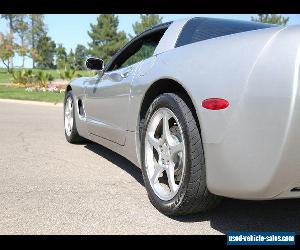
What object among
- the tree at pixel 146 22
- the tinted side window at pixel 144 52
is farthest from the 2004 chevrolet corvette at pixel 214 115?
the tree at pixel 146 22

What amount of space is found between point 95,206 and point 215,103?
123 cm

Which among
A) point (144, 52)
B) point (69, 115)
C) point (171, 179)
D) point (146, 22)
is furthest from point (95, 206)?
point (146, 22)

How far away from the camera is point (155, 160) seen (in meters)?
3.03

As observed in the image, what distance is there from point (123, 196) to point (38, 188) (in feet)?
2.40

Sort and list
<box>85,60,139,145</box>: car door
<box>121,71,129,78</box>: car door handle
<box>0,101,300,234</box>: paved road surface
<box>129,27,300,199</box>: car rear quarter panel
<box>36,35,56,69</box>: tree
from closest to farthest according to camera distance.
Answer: <box>129,27,300,199</box>: car rear quarter panel
<box>0,101,300,234</box>: paved road surface
<box>85,60,139,145</box>: car door
<box>121,71,129,78</box>: car door handle
<box>36,35,56,69</box>: tree

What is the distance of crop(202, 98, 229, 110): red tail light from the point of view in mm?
2223

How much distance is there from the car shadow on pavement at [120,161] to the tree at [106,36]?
220ft

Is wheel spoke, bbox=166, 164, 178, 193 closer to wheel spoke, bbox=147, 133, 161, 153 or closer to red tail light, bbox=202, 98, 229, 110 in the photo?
wheel spoke, bbox=147, 133, 161, 153

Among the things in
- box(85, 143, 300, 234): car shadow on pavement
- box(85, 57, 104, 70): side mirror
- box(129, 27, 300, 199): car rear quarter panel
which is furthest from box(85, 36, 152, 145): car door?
box(129, 27, 300, 199): car rear quarter panel

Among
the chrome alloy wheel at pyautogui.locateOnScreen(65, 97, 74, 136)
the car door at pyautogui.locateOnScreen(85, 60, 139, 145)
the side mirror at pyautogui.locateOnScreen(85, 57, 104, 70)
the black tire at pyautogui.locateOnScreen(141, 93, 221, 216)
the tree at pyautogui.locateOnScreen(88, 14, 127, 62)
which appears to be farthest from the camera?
the tree at pyautogui.locateOnScreen(88, 14, 127, 62)

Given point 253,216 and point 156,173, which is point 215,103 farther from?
point 253,216

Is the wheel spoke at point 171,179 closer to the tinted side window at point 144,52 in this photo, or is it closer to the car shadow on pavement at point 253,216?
the car shadow on pavement at point 253,216

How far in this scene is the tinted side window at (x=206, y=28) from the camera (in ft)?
10.6

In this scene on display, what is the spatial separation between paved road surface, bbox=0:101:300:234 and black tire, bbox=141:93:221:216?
0.12 meters
